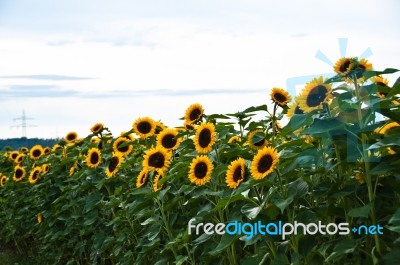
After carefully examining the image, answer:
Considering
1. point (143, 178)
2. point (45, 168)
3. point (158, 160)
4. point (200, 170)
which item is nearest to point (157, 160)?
point (158, 160)

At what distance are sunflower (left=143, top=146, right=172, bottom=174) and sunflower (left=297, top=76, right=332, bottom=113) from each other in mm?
1295

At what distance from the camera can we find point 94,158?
5758mm

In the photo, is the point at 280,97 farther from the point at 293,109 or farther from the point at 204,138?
the point at 204,138

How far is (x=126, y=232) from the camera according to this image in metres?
5.12

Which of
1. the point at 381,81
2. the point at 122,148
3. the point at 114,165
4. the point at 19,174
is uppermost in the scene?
the point at 381,81

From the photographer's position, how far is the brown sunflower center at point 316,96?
3.14 meters

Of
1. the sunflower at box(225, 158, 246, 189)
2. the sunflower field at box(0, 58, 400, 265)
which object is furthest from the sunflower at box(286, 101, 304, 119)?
the sunflower at box(225, 158, 246, 189)

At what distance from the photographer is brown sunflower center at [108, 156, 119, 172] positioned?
5266 mm

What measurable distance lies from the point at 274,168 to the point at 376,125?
510mm

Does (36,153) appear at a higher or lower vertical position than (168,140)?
lower

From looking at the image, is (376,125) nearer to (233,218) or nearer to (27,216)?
(233,218)

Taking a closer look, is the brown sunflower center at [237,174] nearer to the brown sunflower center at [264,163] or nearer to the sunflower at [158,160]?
the brown sunflower center at [264,163]

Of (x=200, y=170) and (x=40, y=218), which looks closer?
(x=200, y=170)

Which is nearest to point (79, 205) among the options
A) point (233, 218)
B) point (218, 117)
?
point (218, 117)
